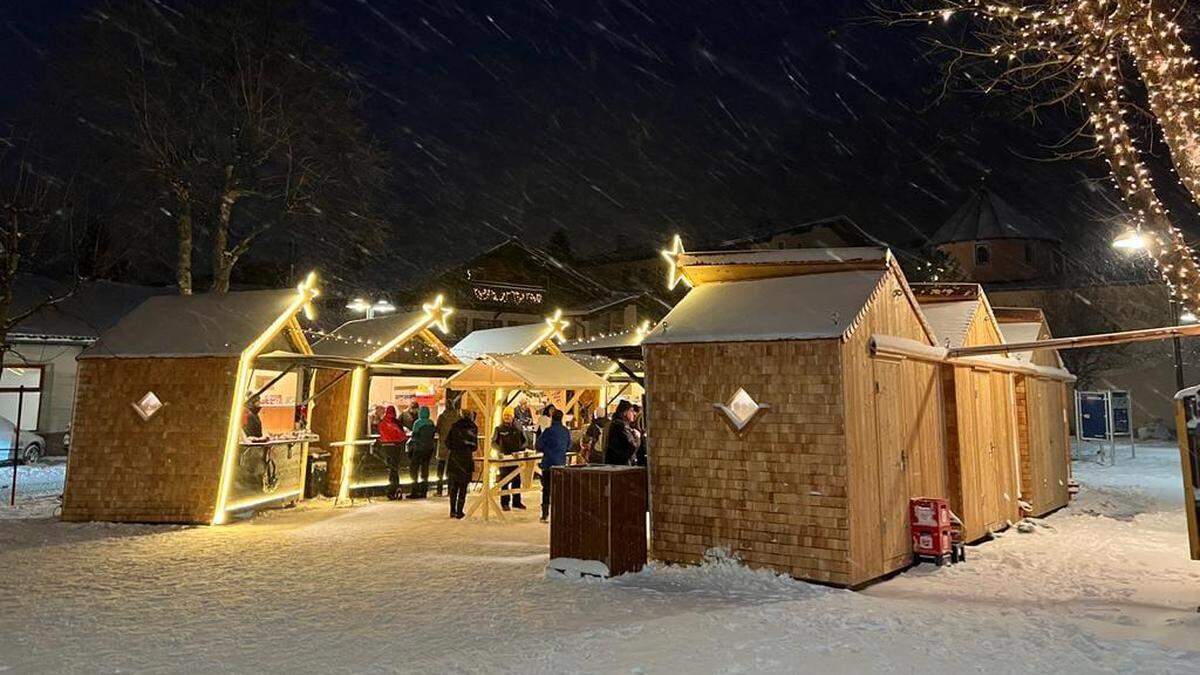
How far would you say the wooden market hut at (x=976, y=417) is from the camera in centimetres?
941

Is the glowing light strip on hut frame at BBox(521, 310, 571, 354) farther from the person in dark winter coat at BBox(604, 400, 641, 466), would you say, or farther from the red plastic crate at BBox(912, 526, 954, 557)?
the red plastic crate at BBox(912, 526, 954, 557)

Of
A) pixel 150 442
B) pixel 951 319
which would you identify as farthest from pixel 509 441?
pixel 951 319

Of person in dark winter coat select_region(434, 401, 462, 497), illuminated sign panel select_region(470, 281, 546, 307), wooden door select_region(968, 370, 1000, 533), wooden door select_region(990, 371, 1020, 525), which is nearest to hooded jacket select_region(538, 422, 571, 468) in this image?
person in dark winter coat select_region(434, 401, 462, 497)

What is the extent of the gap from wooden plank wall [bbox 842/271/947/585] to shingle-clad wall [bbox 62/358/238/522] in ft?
30.4

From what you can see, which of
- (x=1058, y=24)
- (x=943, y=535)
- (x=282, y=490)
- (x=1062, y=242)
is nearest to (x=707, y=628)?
(x=943, y=535)

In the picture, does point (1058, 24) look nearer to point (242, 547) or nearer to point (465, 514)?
point (465, 514)

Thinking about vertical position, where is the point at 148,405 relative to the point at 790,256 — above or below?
below

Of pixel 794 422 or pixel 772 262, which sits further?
pixel 772 262

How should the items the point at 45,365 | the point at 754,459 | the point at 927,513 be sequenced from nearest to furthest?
the point at 754,459, the point at 927,513, the point at 45,365

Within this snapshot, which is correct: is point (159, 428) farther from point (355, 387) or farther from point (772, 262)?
point (772, 262)

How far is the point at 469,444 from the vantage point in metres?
11.9

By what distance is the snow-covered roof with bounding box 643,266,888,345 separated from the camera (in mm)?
7551

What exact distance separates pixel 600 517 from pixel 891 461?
10.9 ft

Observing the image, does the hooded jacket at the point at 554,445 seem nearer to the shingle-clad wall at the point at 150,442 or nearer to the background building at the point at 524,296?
the shingle-clad wall at the point at 150,442
